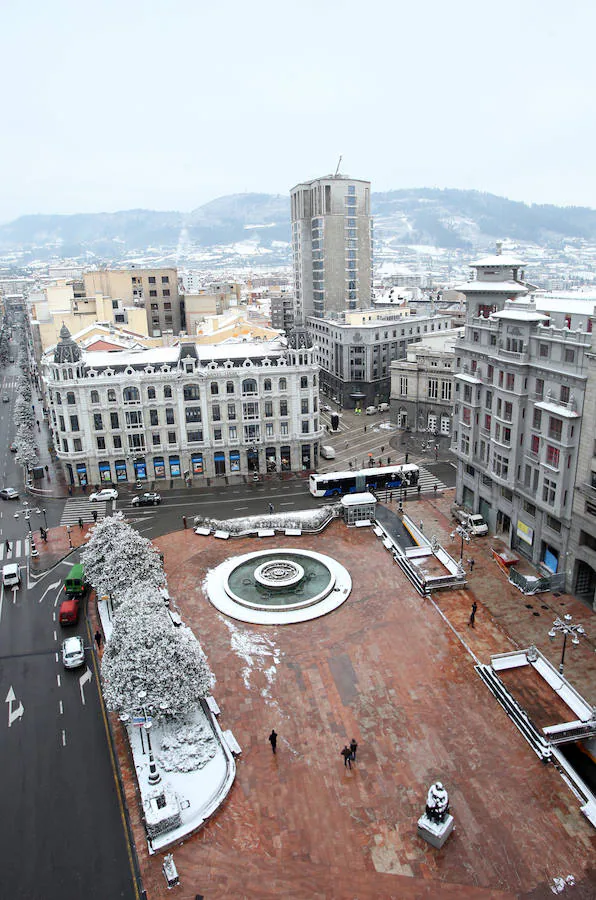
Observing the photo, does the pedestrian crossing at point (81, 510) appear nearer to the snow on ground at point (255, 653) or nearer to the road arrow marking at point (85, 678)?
the road arrow marking at point (85, 678)

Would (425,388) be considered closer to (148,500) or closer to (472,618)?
(148,500)

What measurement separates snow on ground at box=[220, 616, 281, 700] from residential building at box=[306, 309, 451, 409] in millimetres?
83571

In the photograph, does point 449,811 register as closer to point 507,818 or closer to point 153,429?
point 507,818

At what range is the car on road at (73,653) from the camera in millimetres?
51844

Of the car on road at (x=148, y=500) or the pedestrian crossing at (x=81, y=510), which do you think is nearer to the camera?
the pedestrian crossing at (x=81, y=510)

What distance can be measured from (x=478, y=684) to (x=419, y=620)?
31.3 ft

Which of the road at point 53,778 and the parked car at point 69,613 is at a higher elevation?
the parked car at point 69,613

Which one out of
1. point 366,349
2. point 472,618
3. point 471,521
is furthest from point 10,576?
point 366,349

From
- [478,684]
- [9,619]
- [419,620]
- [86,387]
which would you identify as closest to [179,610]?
[9,619]

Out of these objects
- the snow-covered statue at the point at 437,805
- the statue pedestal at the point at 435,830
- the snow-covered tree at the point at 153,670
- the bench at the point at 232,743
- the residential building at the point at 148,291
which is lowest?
the bench at the point at 232,743

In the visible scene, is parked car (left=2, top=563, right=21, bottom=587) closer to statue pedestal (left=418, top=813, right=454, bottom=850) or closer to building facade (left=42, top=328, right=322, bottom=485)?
building facade (left=42, top=328, right=322, bottom=485)

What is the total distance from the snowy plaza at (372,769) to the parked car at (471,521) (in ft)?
39.8

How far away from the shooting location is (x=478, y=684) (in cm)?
4772

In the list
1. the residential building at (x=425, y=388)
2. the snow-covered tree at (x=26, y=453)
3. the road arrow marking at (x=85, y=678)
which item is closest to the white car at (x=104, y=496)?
the snow-covered tree at (x=26, y=453)
